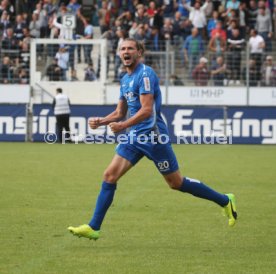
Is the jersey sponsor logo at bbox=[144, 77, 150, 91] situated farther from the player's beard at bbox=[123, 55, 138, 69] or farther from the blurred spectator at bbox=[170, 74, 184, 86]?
the blurred spectator at bbox=[170, 74, 184, 86]

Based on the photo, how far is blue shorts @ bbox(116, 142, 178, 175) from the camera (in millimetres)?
9406

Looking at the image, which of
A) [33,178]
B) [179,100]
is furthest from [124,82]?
[179,100]

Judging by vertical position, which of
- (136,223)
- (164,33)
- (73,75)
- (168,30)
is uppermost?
(168,30)

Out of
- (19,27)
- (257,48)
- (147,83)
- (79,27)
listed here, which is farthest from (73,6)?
(147,83)

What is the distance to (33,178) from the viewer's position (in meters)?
16.5

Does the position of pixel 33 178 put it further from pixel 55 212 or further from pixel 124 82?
pixel 124 82

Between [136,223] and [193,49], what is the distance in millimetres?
19698

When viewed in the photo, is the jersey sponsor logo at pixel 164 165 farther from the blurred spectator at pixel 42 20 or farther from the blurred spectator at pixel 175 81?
the blurred spectator at pixel 42 20

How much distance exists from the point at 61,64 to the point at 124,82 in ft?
70.6

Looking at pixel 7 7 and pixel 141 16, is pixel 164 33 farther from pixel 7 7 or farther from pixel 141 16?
pixel 7 7

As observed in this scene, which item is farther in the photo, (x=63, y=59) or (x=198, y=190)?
(x=63, y=59)

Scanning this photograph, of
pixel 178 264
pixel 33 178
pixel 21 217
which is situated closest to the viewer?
pixel 178 264

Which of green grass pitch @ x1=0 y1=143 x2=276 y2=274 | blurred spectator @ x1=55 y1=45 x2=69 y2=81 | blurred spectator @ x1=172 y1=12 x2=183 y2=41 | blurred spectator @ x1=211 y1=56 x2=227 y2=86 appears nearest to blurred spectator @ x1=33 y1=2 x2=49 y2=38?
blurred spectator @ x1=55 y1=45 x2=69 y2=81

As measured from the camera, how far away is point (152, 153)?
945 centimetres
